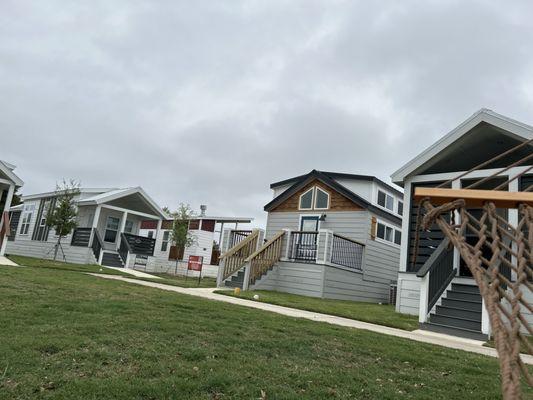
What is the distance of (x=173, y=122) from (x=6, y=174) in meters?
10.9

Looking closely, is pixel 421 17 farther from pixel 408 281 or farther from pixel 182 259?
pixel 182 259

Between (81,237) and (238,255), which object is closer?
(238,255)

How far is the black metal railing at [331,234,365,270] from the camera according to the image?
1413 centimetres

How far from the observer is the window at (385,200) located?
18.0 m

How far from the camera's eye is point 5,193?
65.4 ft

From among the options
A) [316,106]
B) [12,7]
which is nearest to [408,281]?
[316,106]

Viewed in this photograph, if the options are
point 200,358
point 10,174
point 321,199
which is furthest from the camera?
point 10,174

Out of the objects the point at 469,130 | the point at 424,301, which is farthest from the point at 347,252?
the point at 424,301

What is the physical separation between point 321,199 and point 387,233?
3.17 meters

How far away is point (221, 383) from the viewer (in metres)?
3.42

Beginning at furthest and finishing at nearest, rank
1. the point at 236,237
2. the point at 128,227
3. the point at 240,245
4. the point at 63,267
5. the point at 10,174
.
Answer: the point at 128,227, the point at 10,174, the point at 236,237, the point at 63,267, the point at 240,245

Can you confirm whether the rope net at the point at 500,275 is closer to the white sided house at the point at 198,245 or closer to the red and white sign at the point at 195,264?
the red and white sign at the point at 195,264

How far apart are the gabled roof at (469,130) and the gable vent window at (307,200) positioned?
18.7ft

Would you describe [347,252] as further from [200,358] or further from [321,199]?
[200,358]
